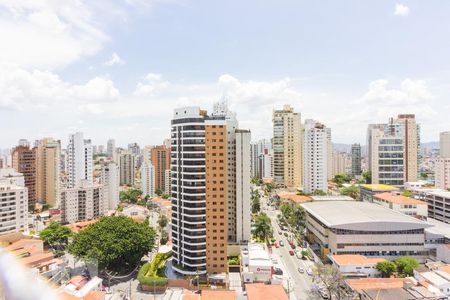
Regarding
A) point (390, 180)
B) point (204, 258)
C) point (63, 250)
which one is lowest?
point (63, 250)

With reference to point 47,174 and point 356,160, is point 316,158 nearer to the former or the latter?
point 356,160

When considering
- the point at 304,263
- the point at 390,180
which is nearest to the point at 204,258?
the point at 304,263

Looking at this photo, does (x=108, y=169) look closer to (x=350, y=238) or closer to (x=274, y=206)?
(x=274, y=206)

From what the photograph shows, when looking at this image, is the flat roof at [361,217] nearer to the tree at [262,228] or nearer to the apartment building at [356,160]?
the tree at [262,228]

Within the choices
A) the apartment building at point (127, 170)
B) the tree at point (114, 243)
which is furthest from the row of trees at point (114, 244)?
the apartment building at point (127, 170)

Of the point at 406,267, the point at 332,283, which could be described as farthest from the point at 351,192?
the point at 332,283

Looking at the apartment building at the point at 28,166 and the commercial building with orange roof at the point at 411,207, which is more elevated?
the apartment building at the point at 28,166
